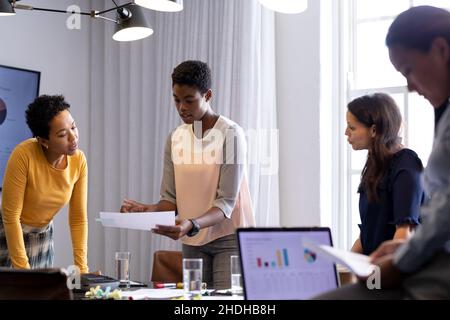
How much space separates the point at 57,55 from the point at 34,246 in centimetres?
224

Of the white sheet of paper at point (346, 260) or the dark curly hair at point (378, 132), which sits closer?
the white sheet of paper at point (346, 260)

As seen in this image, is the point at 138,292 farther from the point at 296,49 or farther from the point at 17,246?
the point at 296,49

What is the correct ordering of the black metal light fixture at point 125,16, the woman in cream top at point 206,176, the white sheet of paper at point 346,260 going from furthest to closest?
the black metal light fixture at point 125,16 → the woman in cream top at point 206,176 → the white sheet of paper at point 346,260

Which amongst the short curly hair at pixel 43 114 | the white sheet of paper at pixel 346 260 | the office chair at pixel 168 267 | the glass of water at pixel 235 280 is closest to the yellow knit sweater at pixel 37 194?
the short curly hair at pixel 43 114

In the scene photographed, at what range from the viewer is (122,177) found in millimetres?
5156

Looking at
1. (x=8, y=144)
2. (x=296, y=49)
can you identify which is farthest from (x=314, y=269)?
(x=8, y=144)

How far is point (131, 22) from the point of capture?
3.38m

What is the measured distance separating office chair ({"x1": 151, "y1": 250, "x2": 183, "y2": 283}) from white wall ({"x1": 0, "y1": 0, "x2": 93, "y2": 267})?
191 cm

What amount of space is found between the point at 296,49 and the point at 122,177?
1.64m

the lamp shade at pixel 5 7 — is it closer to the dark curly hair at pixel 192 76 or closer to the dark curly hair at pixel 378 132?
the dark curly hair at pixel 192 76

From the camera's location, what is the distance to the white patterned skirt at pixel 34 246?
3.24 metres

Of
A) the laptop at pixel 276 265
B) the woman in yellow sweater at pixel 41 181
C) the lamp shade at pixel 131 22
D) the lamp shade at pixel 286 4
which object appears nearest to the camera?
the laptop at pixel 276 265

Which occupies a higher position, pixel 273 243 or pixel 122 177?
pixel 122 177

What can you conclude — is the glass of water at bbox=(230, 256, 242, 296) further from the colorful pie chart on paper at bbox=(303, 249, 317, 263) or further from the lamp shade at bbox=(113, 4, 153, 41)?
the lamp shade at bbox=(113, 4, 153, 41)
